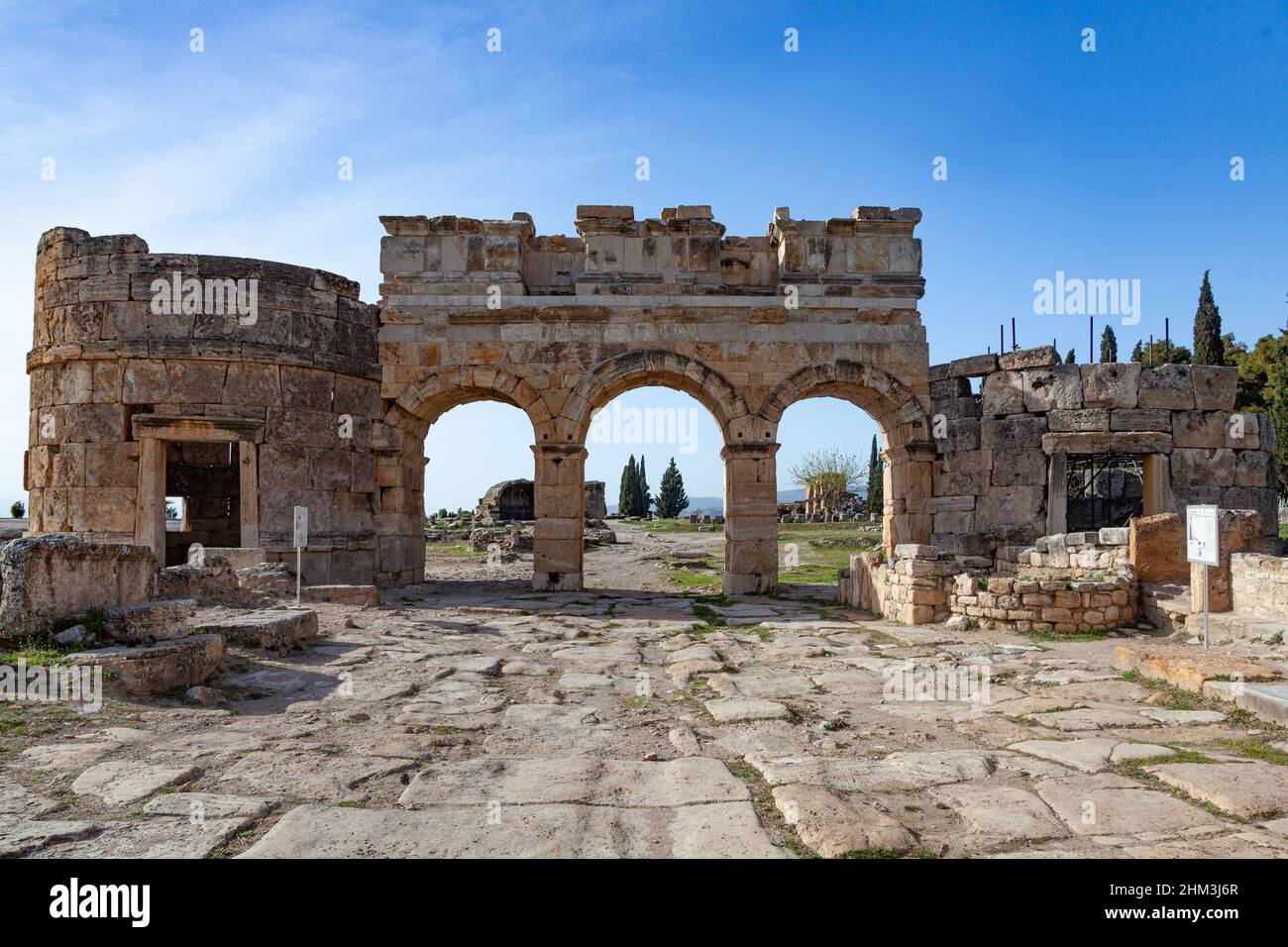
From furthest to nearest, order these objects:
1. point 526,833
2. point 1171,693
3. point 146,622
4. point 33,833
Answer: point 146,622 → point 1171,693 → point 526,833 → point 33,833

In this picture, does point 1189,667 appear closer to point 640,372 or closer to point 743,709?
point 743,709

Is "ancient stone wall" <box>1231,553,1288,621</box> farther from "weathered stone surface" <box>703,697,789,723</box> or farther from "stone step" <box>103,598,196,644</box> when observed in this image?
"stone step" <box>103,598,196,644</box>

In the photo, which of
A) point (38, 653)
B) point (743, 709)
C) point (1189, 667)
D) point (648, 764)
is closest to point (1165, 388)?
point (1189, 667)

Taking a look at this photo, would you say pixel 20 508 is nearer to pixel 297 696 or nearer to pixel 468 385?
pixel 468 385

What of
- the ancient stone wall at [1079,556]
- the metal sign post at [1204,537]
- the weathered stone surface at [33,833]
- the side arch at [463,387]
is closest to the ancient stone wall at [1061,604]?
the ancient stone wall at [1079,556]

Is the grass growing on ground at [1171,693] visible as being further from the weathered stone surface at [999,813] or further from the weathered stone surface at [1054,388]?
the weathered stone surface at [1054,388]

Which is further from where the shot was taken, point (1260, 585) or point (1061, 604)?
point (1061, 604)

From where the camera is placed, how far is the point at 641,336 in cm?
1465

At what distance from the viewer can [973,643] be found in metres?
8.77

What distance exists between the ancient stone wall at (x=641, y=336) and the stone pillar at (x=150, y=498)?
3.55m

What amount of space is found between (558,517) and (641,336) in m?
3.73

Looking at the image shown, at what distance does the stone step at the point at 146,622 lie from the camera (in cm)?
604

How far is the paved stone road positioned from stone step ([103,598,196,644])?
58 centimetres

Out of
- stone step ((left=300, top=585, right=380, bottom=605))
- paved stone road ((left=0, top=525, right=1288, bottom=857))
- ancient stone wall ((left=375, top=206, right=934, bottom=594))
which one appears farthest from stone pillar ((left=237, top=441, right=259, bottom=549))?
paved stone road ((left=0, top=525, right=1288, bottom=857))
